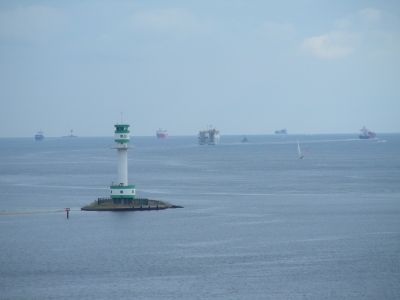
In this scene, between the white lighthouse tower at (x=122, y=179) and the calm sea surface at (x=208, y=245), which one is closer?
the calm sea surface at (x=208, y=245)

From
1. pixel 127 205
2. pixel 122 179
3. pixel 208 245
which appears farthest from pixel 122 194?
pixel 208 245

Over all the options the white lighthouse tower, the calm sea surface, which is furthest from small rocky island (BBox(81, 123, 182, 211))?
the calm sea surface

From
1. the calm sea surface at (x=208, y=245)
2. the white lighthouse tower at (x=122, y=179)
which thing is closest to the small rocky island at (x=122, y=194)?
the white lighthouse tower at (x=122, y=179)

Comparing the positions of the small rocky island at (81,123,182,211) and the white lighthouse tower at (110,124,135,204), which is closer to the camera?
the small rocky island at (81,123,182,211)

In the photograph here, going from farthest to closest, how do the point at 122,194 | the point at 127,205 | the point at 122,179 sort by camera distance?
the point at 122,194 < the point at 127,205 < the point at 122,179

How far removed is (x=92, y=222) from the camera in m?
62.6

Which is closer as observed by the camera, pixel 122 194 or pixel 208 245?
pixel 208 245

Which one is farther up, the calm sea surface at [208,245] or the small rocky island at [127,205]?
the small rocky island at [127,205]

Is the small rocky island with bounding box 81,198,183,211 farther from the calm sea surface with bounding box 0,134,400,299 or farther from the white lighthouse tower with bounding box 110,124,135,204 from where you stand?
the calm sea surface with bounding box 0,134,400,299

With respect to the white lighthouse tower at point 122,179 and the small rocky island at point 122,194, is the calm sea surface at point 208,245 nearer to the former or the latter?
the small rocky island at point 122,194

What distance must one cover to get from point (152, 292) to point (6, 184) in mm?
70244

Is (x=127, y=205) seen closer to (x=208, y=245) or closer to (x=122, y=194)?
(x=122, y=194)

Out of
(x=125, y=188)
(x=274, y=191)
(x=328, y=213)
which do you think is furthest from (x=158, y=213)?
(x=274, y=191)

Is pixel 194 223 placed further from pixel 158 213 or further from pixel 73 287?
pixel 73 287
